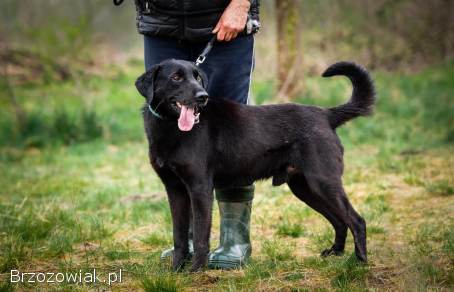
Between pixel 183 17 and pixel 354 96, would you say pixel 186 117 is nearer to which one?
pixel 183 17

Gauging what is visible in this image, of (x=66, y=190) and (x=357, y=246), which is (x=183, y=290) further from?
(x=66, y=190)

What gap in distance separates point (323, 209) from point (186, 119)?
47.6 inches

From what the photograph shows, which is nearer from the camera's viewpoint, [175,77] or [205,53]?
[175,77]

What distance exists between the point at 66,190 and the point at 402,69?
357 inches

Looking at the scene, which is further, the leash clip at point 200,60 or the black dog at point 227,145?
the leash clip at point 200,60

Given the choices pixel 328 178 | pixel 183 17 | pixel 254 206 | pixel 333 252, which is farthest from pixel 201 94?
pixel 254 206

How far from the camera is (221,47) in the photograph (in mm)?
3891

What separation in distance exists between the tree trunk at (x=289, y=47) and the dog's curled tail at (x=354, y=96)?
537cm

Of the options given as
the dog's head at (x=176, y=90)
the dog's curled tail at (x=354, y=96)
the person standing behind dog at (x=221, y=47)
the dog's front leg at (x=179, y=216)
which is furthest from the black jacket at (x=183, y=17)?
the dog's front leg at (x=179, y=216)

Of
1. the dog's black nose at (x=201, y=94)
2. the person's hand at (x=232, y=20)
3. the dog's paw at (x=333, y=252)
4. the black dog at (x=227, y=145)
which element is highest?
the person's hand at (x=232, y=20)

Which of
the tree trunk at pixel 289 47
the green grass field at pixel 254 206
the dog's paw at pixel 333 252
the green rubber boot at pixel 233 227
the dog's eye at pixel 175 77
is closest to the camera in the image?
the green grass field at pixel 254 206

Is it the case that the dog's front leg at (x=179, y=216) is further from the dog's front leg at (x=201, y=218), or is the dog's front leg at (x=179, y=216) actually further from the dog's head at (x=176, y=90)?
the dog's head at (x=176, y=90)

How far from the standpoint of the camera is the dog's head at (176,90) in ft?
11.3

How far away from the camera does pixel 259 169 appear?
379 cm
